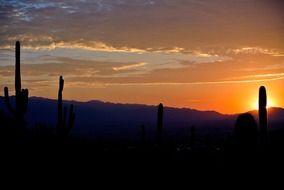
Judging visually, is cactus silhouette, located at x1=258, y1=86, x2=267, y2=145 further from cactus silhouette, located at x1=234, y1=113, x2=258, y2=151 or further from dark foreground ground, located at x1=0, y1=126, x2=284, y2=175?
cactus silhouette, located at x1=234, y1=113, x2=258, y2=151

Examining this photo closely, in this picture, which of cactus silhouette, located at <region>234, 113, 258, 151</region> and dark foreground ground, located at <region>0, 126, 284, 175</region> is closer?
cactus silhouette, located at <region>234, 113, 258, 151</region>

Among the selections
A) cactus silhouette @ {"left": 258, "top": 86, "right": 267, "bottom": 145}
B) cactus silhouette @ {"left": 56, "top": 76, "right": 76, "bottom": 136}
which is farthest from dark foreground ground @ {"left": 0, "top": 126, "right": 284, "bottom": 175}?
cactus silhouette @ {"left": 56, "top": 76, "right": 76, "bottom": 136}

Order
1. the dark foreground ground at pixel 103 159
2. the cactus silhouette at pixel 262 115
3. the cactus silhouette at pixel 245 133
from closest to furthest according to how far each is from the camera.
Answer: the cactus silhouette at pixel 245 133 → the cactus silhouette at pixel 262 115 → the dark foreground ground at pixel 103 159

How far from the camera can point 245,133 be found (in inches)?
472

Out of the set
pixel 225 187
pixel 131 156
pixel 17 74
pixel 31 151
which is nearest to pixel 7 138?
pixel 31 151

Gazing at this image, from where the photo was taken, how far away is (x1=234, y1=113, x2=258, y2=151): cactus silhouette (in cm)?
1179

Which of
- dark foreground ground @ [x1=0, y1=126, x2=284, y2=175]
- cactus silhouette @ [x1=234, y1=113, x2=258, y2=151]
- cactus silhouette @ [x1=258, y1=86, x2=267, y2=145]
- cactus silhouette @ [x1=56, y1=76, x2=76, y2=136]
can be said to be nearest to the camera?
cactus silhouette @ [x1=234, y1=113, x2=258, y2=151]

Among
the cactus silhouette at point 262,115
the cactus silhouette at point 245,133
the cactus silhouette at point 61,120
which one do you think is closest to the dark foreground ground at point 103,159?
the cactus silhouette at point 262,115

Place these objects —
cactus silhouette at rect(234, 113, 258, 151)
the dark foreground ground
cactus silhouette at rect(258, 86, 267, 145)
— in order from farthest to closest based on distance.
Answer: the dark foreground ground < cactus silhouette at rect(258, 86, 267, 145) < cactus silhouette at rect(234, 113, 258, 151)

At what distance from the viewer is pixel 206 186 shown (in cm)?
1413

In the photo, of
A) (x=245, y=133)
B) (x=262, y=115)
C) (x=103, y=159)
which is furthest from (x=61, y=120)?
(x=245, y=133)

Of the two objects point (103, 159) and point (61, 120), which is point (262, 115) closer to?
point (103, 159)

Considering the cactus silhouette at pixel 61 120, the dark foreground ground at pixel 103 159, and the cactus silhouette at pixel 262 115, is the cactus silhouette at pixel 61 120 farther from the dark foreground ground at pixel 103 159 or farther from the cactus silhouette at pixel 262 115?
the cactus silhouette at pixel 262 115

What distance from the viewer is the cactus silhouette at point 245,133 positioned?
11786 millimetres
